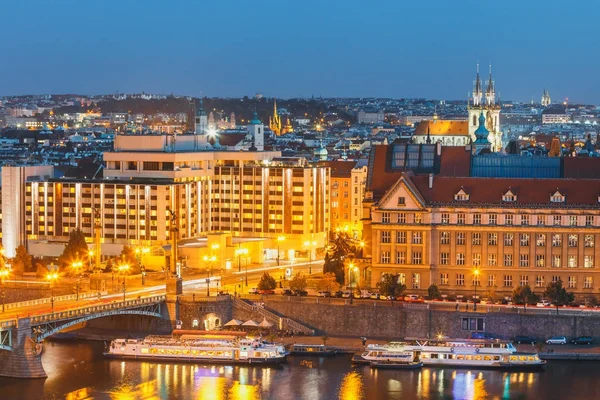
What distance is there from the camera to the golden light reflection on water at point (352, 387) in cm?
6969

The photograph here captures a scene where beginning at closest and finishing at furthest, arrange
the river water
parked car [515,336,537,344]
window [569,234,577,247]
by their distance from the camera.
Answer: the river water, parked car [515,336,537,344], window [569,234,577,247]

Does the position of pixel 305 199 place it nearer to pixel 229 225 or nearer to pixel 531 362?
pixel 229 225

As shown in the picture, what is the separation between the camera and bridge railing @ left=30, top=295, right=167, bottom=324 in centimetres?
7550

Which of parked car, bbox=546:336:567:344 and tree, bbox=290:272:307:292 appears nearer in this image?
parked car, bbox=546:336:567:344

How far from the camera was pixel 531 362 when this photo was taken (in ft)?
247

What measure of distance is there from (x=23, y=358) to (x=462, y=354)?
68.8ft

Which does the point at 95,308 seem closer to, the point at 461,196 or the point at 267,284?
the point at 267,284

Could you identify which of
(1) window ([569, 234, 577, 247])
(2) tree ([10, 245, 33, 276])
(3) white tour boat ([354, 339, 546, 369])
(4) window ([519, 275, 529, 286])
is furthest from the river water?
(2) tree ([10, 245, 33, 276])

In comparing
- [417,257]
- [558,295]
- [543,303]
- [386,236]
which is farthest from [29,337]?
[558,295]

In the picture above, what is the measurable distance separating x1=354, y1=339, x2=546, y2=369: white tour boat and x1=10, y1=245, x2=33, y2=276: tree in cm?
3035

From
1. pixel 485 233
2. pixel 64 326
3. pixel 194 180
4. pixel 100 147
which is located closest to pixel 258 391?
pixel 64 326

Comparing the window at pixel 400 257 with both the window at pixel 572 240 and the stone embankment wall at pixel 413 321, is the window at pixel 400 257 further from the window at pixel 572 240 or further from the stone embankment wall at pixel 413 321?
the window at pixel 572 240

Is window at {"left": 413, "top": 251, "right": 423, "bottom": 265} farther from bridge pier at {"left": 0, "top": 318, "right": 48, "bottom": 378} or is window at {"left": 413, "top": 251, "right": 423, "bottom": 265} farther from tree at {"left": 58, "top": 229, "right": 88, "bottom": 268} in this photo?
bridge pier at {"left": 0, "top": 318, "right": 48, "bottom": 378}

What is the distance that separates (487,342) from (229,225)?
126ft
